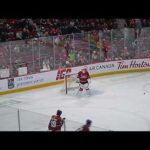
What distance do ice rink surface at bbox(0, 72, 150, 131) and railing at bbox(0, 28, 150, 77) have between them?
100 cm

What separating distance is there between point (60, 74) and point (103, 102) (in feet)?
11.3

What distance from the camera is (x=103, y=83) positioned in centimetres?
1580

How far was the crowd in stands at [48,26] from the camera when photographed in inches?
653

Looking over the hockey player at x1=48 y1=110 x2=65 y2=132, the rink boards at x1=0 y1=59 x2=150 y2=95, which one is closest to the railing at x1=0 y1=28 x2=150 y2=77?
the rink boards at x1=0 y1=59 x2=150 y2=95

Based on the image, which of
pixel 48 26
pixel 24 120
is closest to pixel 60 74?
pixel 48 26

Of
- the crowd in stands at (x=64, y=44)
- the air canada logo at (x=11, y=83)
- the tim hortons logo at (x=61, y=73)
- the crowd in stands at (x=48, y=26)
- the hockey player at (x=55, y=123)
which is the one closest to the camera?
the hockey player at (x=55, y=123)

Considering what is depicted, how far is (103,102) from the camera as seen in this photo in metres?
12.8

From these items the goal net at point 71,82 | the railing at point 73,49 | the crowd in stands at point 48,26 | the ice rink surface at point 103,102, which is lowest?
the ice rink surface at point 103,102

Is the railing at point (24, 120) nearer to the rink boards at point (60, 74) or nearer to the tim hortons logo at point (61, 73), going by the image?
the rink boards at point (60, 74)

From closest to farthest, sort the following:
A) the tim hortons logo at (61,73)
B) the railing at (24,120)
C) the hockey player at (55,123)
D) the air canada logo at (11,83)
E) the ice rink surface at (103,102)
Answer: the hockey player at (55,123)
the railing at (24,120)
the ice rink surface at (103,102)
the air canada logo at (11,83)
the tim hortons logo at (61,73)

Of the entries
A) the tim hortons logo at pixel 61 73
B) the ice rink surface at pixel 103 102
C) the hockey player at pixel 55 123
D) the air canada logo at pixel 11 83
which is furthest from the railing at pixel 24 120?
the tim hortons logo at pixel 61 73

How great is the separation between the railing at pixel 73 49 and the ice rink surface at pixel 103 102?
1001mm

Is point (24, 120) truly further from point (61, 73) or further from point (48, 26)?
point (48, 26)

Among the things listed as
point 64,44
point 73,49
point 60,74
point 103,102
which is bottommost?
point 103,102
